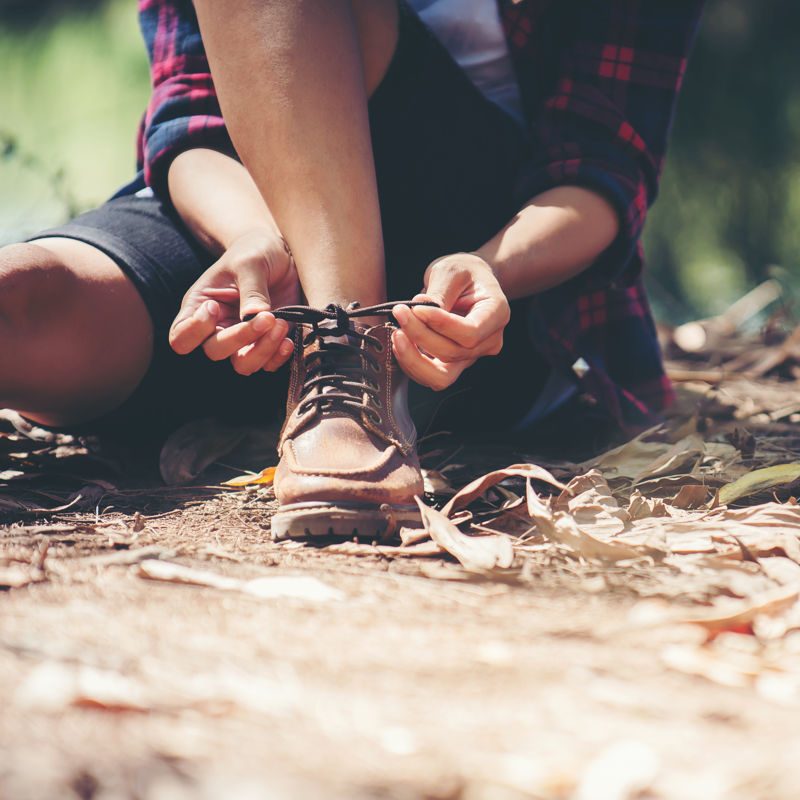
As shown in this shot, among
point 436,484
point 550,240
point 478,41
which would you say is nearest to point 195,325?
point 436,484

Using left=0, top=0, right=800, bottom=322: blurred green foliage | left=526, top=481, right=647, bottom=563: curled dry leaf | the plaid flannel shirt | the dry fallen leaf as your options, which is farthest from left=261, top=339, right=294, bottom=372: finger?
left=0, top=0, right=800, bottom=322: blurred green foliage

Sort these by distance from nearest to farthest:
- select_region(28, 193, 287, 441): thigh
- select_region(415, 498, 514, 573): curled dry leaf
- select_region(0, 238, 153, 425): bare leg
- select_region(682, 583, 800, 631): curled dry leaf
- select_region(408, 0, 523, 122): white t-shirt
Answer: select_region(682, 583, 800, 631): curled dry leaf, select_region(415, 498, 514, 573): curled dry leaf, select_region(0, 238, 153, 425): bare leg, select_region(28, 193, 287, 441): thigh, select_region(408, 0, 523, 122): white t-shirt

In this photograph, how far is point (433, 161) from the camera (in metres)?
1.14

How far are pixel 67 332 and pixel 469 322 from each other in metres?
0.54

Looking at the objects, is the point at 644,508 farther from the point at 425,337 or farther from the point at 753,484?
the point at 425,337

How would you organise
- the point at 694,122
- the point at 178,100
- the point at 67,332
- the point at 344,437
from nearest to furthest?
the point at 344,437
the point at 67,332
the point at 178,100
the point at 694,122

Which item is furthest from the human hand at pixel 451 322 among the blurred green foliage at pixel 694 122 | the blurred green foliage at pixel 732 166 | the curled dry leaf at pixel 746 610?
the blurred green foliage at pixel 732 166

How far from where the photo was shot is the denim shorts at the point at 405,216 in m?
1.09

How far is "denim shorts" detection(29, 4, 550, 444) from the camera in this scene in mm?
1088

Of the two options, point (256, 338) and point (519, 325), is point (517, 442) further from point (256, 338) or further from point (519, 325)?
point (256, 338)

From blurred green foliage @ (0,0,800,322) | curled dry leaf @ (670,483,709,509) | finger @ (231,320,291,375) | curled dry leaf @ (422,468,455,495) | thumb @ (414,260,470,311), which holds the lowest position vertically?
curled dry leaf @ (670,483,709,509)

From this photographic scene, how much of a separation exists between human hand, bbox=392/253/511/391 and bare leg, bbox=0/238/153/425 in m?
0.41

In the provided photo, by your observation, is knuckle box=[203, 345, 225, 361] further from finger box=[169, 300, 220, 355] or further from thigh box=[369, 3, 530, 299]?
thigh box=[369, 3, 530, 299]

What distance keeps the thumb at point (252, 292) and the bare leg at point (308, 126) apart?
0.28 feet
